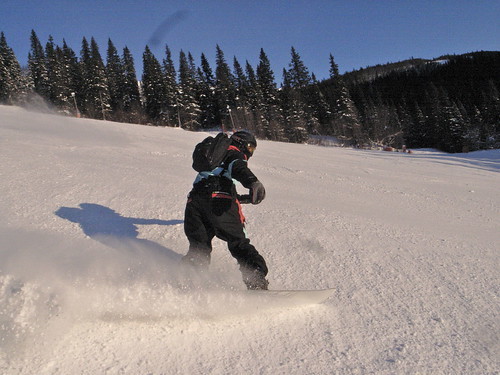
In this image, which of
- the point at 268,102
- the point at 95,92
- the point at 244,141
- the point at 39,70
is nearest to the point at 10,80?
the point at 39,70

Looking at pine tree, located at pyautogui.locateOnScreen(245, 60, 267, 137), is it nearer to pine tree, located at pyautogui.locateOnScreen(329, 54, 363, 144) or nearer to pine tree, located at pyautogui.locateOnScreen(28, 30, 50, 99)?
pine tree, located at pyautogui.locateOnScreen(329, 54, 363, 144)

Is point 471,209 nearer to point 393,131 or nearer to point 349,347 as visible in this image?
point 349,347

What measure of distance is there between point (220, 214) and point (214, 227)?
4.7 inches

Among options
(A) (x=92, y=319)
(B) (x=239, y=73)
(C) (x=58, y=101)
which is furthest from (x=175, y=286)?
(B) (x=239, y=73)

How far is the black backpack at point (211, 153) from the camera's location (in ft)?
7.70

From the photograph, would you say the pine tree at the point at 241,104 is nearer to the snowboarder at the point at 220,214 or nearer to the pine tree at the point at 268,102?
the pine tree at the point at 268,102

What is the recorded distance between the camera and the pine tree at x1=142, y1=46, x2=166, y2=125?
4447 cm

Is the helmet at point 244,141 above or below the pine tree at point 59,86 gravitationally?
below

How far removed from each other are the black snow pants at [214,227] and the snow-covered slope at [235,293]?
24 cm

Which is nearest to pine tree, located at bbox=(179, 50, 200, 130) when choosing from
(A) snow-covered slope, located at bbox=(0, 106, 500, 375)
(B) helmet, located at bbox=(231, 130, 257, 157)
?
(A) snow-covered slope, located at bbox=(0, 106, 500, 375)

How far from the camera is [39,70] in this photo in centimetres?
4706

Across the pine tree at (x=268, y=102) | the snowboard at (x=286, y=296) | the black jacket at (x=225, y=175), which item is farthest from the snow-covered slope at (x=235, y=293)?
the pine tree at (x=268, y=102)

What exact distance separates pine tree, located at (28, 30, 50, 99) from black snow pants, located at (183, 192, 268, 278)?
2021 inches

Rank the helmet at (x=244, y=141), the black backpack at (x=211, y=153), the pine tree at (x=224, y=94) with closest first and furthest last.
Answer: the black backpack at (x=211, y=153) < the helmet at (x=244, y=141) < the pine tree at (x=224, y=94)
